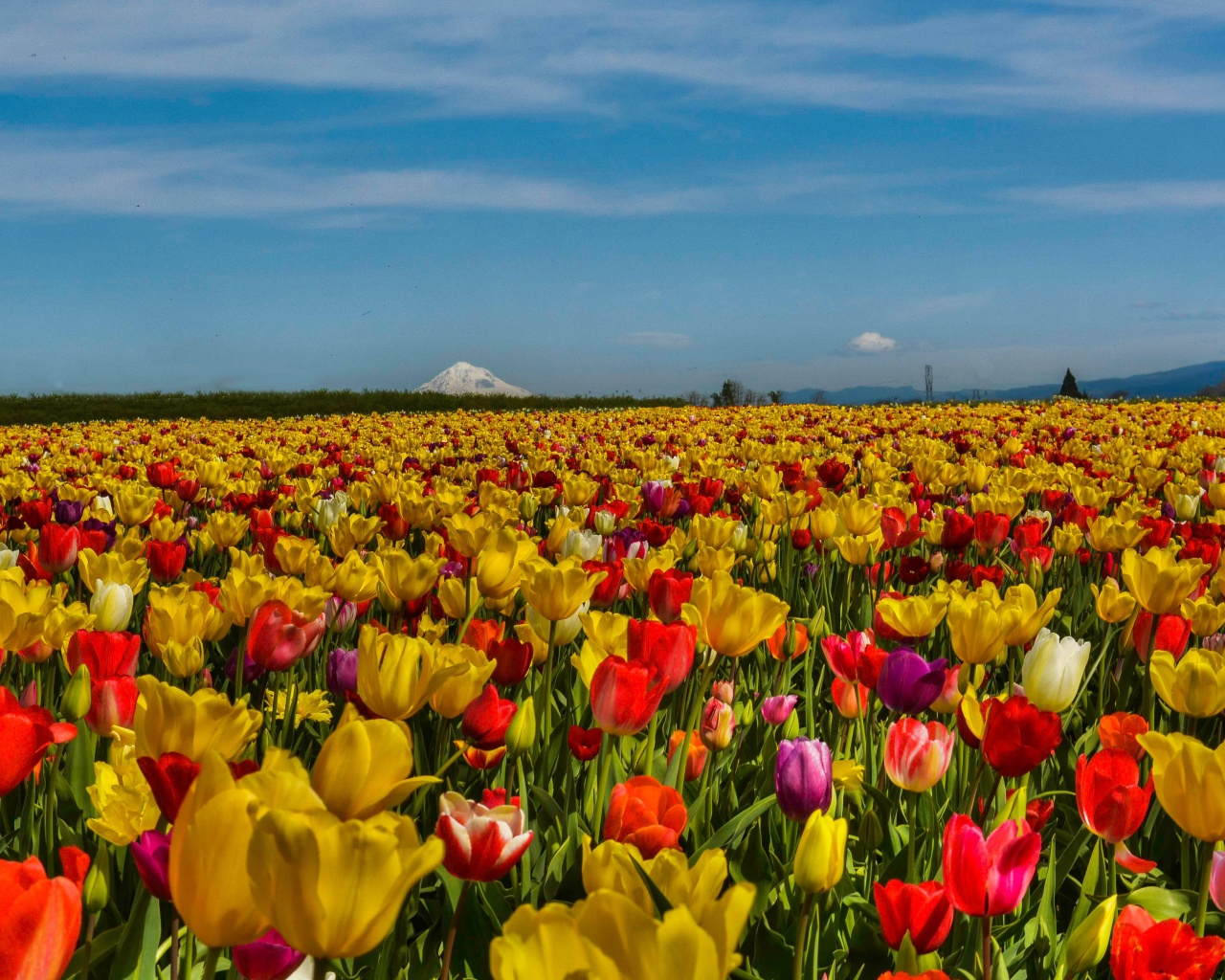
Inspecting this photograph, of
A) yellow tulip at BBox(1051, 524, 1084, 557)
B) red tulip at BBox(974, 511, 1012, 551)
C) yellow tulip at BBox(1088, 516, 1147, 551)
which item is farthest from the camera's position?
yellow tulip at BBox(1051, 524, 1084, 557)

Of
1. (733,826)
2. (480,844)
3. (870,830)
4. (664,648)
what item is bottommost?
(870,830)

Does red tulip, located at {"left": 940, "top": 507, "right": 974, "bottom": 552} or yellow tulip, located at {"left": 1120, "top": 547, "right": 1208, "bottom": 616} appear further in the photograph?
red tulip, located at {"left": 940, "top": 507, "right": 974, "bottom": 552}

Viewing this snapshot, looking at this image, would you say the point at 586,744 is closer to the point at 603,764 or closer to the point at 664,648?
the point at 603,764

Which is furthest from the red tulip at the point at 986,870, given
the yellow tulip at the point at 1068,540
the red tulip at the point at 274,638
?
the yellow tulip at the point at 1068,540

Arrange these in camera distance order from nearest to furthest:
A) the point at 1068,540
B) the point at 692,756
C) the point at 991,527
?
the point at 692,756, the point at 991,527, the point at 1068,540

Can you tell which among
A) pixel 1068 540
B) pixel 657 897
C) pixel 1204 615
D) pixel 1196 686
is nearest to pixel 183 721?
pixel 657 897

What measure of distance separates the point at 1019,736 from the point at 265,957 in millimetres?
1276

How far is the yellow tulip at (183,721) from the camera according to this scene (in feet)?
4.43

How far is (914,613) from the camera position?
2645mm

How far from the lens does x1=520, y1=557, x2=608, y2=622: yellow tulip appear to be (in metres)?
2.33

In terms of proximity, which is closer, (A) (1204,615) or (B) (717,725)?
(B) (717,725)

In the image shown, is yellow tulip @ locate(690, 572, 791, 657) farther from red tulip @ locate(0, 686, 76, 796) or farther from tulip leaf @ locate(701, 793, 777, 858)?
red tulip @ locate(0, 686, 76, 796)

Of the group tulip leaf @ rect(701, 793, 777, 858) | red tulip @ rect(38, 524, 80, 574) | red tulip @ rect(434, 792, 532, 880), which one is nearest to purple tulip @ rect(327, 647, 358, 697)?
tulip leaf @ rect(701, 793, 777, 858)

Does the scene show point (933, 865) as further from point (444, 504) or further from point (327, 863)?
point (444, 504)
